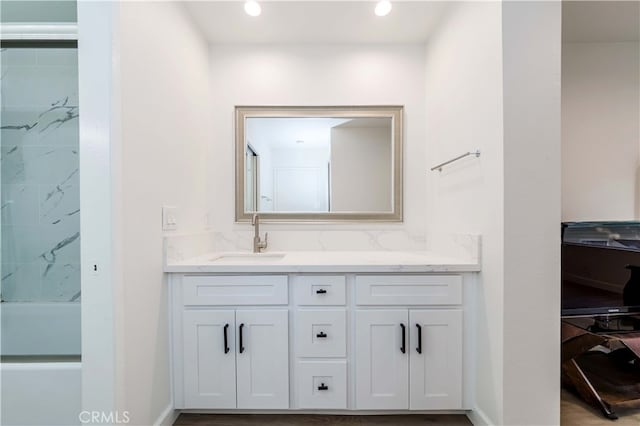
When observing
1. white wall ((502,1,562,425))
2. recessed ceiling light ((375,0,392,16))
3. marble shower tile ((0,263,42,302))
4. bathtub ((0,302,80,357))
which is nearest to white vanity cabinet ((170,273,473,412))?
white wall ((502,1,562,425))

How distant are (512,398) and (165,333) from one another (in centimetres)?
175

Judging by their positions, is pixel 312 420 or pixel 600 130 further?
pixel 600 130

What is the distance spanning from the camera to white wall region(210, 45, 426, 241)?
84.2 inches

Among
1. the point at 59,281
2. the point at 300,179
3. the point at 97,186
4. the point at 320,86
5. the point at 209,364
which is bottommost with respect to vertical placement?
the point at 209,364

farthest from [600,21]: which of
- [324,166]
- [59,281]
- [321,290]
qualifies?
[59,281]

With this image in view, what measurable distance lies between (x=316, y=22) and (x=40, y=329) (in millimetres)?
2584

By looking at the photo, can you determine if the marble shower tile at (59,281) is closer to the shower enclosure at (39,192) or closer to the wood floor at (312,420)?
the shower enclosure at (39,192)

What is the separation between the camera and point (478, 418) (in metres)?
1.46

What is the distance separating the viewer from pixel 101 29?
111cm

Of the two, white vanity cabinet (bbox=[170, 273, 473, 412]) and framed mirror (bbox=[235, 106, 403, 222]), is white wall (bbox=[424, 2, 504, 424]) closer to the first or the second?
white vanity cabinet (bbox=[170, 273, 473, 412])

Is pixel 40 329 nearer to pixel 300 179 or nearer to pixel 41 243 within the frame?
pixel 41 243

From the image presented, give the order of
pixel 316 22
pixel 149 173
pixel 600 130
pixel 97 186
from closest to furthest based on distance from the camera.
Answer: pixel 97 186
pixel 149 173
pixel 316 22
pixel 600 130

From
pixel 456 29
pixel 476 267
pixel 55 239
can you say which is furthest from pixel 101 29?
pixel 476 267

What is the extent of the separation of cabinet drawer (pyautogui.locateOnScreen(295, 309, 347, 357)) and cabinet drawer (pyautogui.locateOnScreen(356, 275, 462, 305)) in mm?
161
